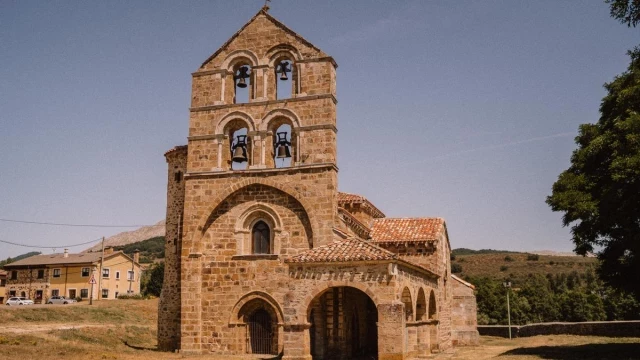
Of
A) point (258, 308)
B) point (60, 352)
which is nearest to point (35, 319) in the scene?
point (60, 352)

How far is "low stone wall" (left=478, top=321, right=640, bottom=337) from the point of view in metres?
35.1

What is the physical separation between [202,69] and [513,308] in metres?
39.7

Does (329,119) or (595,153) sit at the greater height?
(329,119)

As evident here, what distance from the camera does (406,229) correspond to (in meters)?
28.5

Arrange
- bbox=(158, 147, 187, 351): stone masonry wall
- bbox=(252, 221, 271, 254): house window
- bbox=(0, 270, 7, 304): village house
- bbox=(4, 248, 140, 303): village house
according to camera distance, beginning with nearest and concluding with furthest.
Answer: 1. bbox=(252, 221, 271, 254): house window
2. bbox=(158, 147, 187, 351): stone masonry wall
3. bbox=(4, 248, 140, 303): village house
4. bbox=(0, 270, 7, 304): village house

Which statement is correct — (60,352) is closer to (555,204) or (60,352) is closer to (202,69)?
(202,69)

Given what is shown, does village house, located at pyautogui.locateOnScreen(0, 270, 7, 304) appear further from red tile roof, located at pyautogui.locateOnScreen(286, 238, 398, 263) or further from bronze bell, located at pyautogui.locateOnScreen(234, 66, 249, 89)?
red tile roof, located at pyautogui.locateOnScreen(286, 238, 398, 263)

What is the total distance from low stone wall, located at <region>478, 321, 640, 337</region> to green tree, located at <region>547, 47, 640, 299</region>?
533 inches

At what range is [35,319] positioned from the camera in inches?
1277

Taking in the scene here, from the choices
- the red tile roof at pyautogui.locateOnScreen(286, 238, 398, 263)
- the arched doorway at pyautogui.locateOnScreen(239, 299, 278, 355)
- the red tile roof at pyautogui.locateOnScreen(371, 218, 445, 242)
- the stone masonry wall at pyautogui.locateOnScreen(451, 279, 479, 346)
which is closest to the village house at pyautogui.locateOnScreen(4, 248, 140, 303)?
the red tile roof at pyautogui.locateOnScreen(371, 218, 445, 242)

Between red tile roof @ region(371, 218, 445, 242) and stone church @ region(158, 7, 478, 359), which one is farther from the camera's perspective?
red tile roof @ region(371, 218, 445, 242)

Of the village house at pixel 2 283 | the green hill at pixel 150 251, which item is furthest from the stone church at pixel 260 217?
the green hill at pixel 150 251

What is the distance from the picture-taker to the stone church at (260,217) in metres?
23.3

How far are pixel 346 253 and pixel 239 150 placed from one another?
25.0 feet
